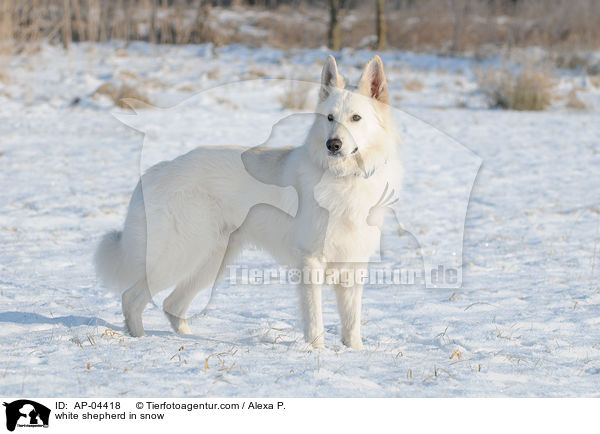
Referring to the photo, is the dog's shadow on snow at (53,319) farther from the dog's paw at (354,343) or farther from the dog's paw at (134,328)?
the dog's paw at (354,343)

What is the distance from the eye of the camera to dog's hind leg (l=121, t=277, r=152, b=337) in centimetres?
407

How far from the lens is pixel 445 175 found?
9.05m

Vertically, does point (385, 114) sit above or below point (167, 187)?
above

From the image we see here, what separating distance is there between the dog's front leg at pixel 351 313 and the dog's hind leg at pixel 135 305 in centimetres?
125

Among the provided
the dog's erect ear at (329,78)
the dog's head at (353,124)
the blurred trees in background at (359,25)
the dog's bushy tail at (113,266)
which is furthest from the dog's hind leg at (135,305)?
the blurred trees in background at (359,25)

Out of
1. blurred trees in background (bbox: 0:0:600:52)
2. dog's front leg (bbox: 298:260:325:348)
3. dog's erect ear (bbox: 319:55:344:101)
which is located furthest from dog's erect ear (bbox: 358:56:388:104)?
blurred trees in background (bbox: 0:0:600:52)

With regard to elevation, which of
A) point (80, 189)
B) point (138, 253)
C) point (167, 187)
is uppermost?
point (167, 187)

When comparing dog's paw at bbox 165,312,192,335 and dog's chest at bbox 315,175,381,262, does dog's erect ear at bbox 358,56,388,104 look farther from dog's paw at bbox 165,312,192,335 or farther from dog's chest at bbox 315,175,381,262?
dog's paw at bbox 165,312,192,335

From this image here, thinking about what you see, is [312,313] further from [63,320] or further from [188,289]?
[63,320]

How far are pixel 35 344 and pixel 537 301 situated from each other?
358cm
